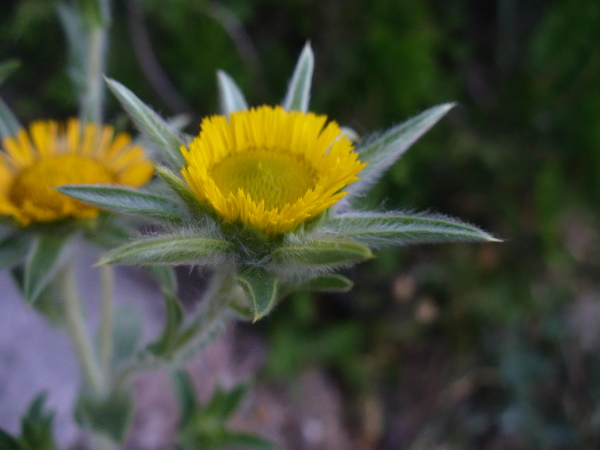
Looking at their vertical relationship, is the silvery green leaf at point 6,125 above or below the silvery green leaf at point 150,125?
below

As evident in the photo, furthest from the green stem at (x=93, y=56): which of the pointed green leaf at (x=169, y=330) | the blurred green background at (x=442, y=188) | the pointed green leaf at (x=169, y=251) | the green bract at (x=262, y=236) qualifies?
the blurred green background at (x=442, y=188)

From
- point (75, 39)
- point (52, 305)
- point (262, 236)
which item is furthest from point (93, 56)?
point (262, 236)

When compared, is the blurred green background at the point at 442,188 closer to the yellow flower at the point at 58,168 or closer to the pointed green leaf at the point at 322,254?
the yellow flower at the point at 58,168

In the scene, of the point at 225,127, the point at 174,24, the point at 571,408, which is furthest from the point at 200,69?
the point at 571,408

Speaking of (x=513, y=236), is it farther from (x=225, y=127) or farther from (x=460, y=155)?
(x=225, y=127)

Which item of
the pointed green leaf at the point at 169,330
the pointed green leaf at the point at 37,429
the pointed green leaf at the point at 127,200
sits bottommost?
the pointed green leaf at the point at 37,429

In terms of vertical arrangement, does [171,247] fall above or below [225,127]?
below

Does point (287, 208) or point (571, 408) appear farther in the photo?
point (571, 408)

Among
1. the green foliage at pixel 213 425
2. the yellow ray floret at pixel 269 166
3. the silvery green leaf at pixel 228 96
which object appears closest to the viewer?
the yellow ray floret at pixel 269 166
